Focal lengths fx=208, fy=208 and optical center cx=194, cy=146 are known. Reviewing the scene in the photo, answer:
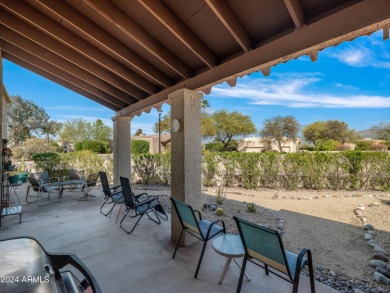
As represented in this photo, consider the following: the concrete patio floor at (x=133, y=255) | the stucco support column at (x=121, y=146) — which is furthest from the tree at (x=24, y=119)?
the concrete patio floor at (x=133, y=255)

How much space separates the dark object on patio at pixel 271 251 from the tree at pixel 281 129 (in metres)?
27.1

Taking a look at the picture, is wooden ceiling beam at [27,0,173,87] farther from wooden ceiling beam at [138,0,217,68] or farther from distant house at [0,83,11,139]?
distant house at [0,83,11,139]

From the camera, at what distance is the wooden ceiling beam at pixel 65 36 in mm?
2959

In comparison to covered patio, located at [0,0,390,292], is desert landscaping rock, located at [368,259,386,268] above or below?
below

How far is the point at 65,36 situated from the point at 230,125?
22364 millimetres

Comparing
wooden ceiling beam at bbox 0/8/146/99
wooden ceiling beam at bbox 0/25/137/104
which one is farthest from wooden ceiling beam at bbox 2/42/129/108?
wooden ceiling beam at bbox 0/8/146/99

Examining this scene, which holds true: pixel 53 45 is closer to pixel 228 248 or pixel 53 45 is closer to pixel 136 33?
pixel 136 33

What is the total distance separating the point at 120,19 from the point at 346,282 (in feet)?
14.8

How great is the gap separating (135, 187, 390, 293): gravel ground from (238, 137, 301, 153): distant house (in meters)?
20.6

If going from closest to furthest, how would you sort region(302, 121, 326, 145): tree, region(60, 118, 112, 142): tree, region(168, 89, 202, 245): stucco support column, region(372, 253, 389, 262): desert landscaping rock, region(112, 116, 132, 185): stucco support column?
region(372, 253, 389, 262): desert landscaping rock, region(168, 89, 202, 245): stucco support column, region(112, 116, 132, 185): stucco support column, region(60, 118, 112, 142): tree, region(302, 121, 326, 145): tree

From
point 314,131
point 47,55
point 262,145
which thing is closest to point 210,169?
Result: point 47,55

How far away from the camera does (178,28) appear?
2576 mm

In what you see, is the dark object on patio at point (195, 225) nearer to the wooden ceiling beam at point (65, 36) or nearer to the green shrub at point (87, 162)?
the wooden ceiling beam at point (65, 36)

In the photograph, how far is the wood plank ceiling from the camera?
1925 millimetres
